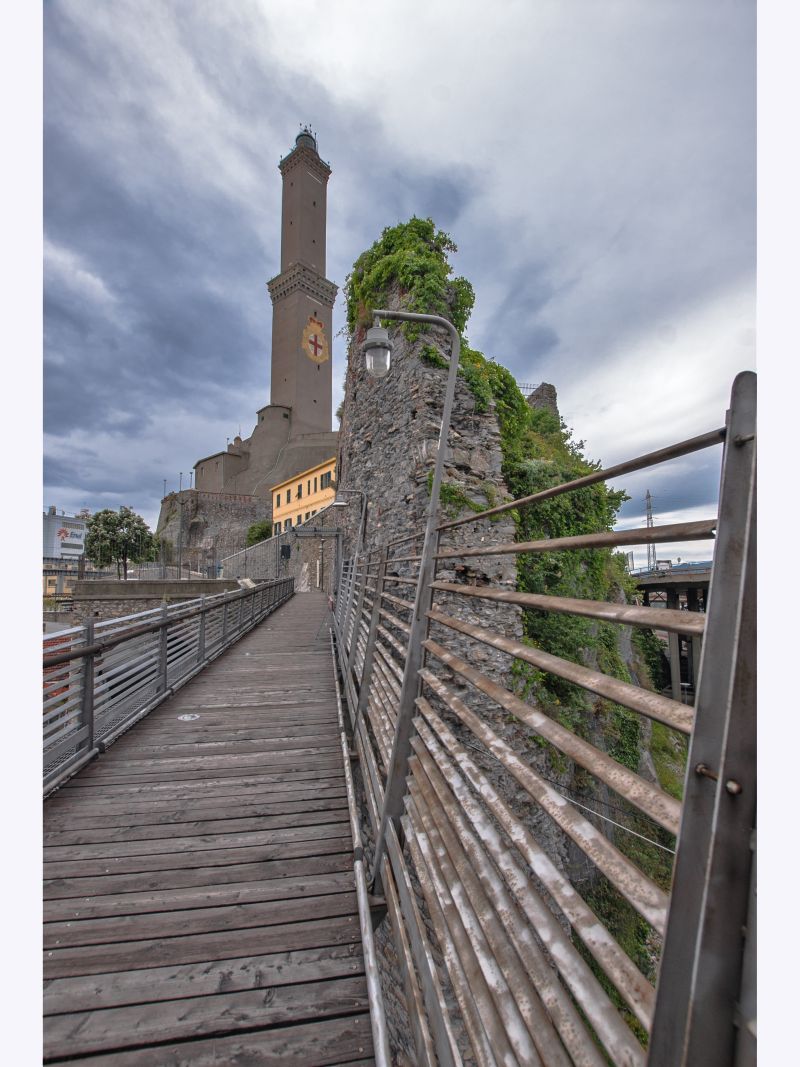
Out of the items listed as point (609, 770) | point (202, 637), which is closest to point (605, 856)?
point (609, 770)

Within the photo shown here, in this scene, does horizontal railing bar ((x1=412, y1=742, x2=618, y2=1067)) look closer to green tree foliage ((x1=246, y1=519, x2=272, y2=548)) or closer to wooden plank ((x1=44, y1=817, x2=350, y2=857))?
wooden plank ((x1=44, y1=817, x2=350, y2=857))

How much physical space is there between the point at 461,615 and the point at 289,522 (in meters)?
35.7

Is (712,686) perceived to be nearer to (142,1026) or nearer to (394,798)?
(394,798)

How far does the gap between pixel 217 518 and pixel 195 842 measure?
45.6m

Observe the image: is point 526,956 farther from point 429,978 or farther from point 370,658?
point 370,658

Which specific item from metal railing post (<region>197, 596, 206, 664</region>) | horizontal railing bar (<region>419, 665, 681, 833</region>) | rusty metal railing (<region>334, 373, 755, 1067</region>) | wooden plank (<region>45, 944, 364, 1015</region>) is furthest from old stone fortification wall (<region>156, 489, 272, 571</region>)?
horizontal railing bar (<region>419, 665, 681, 833</region>)

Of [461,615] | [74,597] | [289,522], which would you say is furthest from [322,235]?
[461,615]

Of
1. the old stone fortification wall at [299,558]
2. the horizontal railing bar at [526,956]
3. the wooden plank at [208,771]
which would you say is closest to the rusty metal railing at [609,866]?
the horizontal railing bar at [526,956]

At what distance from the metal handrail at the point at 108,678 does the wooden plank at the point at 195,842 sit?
941 millimetres

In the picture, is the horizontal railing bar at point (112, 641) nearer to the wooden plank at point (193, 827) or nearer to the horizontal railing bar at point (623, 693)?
the wooden plank at point (193, 827)

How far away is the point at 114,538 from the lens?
107 feet

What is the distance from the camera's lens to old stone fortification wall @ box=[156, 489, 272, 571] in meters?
45.2

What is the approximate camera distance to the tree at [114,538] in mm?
32406

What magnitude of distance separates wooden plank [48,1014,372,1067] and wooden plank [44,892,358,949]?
0.55 m
